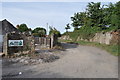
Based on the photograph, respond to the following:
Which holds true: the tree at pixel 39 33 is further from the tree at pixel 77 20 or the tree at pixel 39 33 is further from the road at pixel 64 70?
the road at pixel 64 70

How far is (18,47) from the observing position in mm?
14062

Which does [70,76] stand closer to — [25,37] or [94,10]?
[25,37]

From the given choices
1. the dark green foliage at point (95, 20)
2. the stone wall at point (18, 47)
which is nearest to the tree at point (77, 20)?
the dark green foliage at point (95, 20)

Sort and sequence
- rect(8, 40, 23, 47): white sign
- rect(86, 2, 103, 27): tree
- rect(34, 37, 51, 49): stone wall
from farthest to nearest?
rect(86, 2, 103, 27): tree < rect(34, 37, 51, 49): stone wall < rect(8, 40, 23, 47): white sign

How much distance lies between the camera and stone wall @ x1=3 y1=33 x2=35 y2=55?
43.2 feet

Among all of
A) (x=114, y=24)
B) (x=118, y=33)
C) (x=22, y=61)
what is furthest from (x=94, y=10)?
(x=22, y=61)

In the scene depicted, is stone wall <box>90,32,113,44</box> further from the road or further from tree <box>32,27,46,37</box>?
the road

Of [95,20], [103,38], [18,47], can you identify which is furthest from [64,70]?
[95,20]

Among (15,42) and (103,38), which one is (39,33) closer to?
(103,38)

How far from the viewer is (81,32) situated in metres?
34.2

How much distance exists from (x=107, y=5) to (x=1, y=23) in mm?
21133

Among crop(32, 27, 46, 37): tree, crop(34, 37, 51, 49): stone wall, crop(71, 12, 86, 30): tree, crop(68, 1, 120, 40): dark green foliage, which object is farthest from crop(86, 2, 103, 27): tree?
crop(34, 37, 51, 49): stone wall

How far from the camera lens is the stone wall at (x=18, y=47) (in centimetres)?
1316

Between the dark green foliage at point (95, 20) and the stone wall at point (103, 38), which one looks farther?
the dark green foliage at point (95, 20)
